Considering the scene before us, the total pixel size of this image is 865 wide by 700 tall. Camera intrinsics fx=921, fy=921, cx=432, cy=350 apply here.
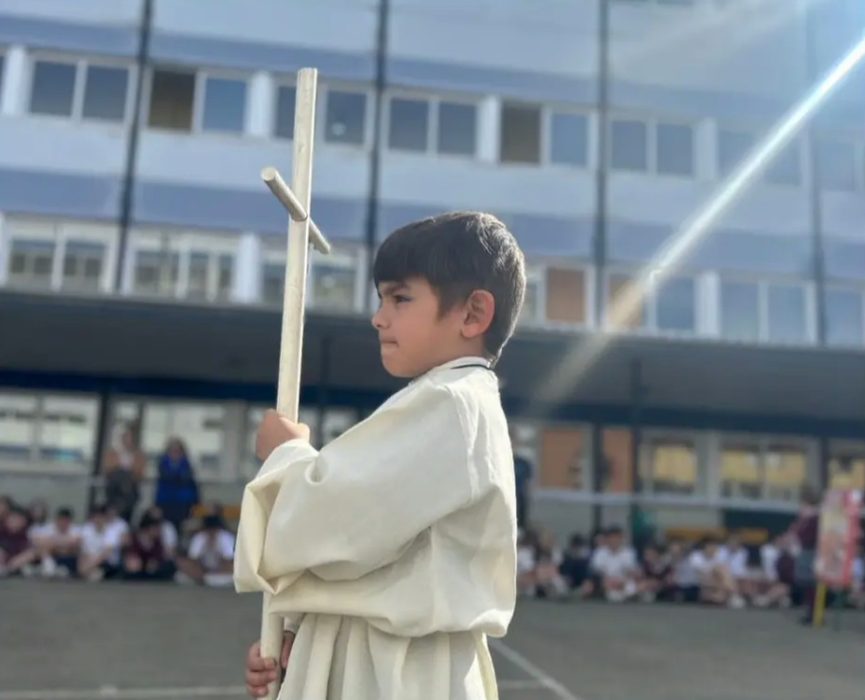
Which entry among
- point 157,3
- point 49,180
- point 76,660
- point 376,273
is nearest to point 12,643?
point 76,660

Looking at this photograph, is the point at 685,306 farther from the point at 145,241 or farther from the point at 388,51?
the point at 145,241

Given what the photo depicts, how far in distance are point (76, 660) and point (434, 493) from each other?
5558 mm

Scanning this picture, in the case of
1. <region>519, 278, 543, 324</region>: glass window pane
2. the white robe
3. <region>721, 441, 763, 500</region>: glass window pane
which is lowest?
the white robe

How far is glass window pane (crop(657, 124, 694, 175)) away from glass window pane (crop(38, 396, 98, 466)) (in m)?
12.0

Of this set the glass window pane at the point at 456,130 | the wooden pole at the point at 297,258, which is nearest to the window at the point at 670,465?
the glass window pane at the point at 456,130

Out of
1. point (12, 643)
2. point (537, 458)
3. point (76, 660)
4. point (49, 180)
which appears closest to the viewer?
point (76, 660)

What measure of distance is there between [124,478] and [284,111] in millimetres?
8584

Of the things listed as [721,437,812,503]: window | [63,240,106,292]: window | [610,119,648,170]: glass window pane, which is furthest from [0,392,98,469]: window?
[721,437,812,503]: window

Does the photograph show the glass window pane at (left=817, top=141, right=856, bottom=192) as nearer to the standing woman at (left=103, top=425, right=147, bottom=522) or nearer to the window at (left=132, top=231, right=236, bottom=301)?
the window at (left=132, top=231, right=236, bottom=301)

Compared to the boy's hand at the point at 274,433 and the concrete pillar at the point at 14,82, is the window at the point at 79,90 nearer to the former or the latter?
the concrete pillar at the point at 14,82

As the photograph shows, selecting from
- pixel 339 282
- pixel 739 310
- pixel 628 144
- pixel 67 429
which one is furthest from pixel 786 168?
pixel 67 429

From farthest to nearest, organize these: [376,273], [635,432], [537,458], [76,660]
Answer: [537,458] → [635,432] → [76,660] → [376,273]

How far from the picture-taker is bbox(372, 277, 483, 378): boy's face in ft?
5.32

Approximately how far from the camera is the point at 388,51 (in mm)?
17984
